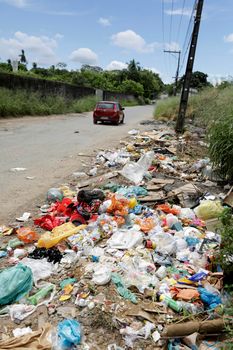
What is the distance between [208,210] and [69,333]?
10.1 ft

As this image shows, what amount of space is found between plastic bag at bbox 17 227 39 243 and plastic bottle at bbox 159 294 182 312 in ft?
6.12

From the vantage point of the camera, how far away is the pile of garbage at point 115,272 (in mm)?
2506

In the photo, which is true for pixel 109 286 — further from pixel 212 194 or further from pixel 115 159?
pixel 115 159

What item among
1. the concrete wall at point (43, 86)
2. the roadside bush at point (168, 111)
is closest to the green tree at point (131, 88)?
the concrete wall at point (43, 86)

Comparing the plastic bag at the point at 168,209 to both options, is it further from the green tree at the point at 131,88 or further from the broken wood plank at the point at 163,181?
the green tree at the point at 131,88

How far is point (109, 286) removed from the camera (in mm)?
2998

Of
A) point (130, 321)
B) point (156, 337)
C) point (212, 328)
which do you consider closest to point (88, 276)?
point (130, 321)

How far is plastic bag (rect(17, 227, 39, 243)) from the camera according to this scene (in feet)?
13.3

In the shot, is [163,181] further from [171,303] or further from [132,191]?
[171,303]

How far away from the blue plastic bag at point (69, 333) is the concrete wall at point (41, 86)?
1963 cm

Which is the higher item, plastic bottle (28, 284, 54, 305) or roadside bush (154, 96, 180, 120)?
roadside bush (154, 96, 180, 120)

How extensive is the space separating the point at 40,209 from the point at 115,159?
3644 millimetres

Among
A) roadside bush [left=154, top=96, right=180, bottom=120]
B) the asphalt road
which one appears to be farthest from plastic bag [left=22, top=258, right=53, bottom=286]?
roadside bush [left=154, top=96, right=180, bottom=120]

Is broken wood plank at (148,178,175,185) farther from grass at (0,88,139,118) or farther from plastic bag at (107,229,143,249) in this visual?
grass at (0,88,139,118)
